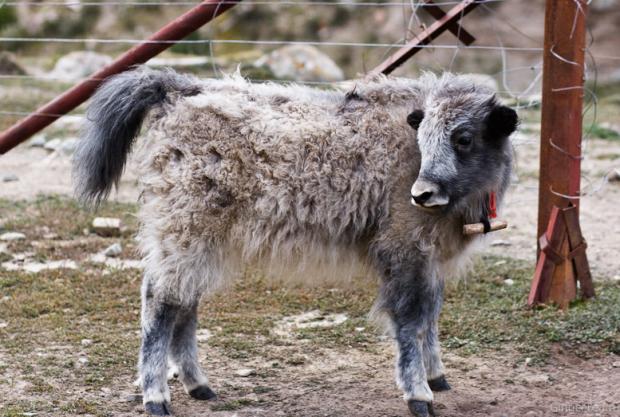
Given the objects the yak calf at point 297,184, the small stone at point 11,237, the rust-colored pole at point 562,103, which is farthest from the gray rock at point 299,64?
the yak calf at point 297,184

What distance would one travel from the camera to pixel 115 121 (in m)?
4.84

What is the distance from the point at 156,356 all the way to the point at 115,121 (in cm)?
123

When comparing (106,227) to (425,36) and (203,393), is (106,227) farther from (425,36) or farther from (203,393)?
(425,36)

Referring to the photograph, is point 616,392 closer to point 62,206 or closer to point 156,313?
point 156,313

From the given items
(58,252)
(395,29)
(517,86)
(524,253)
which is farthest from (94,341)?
(395,29)

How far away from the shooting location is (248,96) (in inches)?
193

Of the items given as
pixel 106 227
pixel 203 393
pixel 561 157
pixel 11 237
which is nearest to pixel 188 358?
pixel 203 393

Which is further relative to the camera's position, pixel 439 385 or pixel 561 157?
pixel 561 157

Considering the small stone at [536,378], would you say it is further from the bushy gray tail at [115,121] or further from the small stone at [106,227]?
the small stone at [106,227]

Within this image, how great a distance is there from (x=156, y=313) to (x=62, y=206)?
3934 mm

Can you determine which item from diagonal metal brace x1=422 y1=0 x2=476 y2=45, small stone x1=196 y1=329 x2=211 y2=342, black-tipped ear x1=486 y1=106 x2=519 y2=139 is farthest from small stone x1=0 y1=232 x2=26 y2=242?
black-tipped ear x1=486 y1=106 x2=519 y2=139

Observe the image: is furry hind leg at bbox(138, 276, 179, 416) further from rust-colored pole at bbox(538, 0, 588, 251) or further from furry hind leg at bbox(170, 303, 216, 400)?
rust-colored pole at bbox(538, 0, 588, 251)

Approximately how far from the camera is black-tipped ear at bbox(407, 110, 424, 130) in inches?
182

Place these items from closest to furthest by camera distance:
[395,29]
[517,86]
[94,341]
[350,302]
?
[94,341]
[350,302]
[517,86]
[395,29]
